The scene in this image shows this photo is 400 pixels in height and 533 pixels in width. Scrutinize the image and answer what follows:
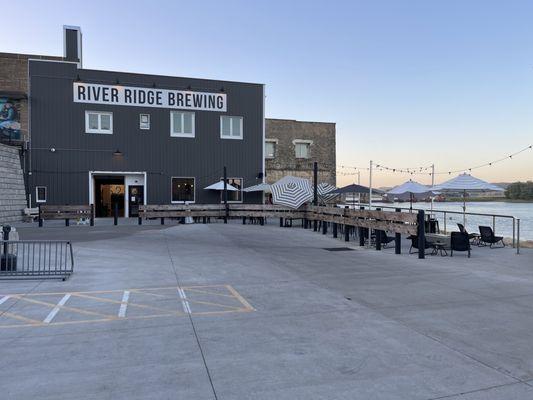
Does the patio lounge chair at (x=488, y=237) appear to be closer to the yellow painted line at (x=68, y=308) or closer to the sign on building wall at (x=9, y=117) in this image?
the yellow painted line at (x=68, y=308)

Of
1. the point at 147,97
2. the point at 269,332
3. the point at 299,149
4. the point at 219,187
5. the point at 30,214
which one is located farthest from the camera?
the point at 299,149

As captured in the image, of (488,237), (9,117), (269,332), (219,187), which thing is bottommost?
(269,332)

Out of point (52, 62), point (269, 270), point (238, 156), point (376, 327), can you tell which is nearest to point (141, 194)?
point (238, 156)

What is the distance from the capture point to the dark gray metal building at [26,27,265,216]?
24.1 meters

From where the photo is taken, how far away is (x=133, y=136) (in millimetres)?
25391

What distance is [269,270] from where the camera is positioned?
32.3ft

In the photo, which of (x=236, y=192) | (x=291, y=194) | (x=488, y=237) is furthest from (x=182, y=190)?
(x=488, y=237)

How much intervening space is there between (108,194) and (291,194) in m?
13.1

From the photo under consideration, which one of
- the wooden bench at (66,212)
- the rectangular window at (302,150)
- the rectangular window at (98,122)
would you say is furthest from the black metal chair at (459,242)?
the rectangular window at (302,150)

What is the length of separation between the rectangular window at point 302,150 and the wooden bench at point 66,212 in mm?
20952

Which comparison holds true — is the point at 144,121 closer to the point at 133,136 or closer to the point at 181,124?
the point at 133,136

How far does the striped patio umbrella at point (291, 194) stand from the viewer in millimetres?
20016

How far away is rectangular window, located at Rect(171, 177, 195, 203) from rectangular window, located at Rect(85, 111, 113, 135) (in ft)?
15.2

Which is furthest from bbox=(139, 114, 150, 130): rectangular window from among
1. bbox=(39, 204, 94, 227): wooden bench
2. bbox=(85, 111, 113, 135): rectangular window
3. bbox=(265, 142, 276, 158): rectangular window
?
bbox=(265, 142, 276, 158): rectangular window
